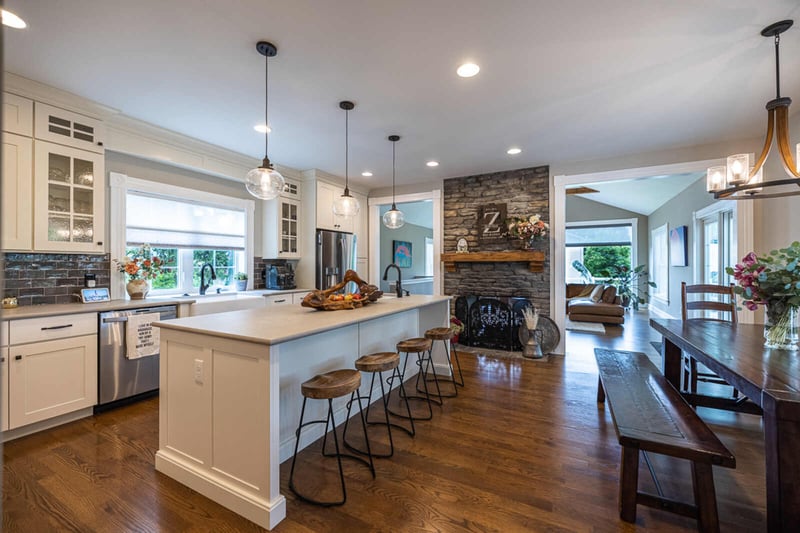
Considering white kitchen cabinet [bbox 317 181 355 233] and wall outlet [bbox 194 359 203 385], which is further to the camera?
white kitchen cabinet [bbox 317 181 355 233]

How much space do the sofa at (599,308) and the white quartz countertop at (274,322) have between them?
583 centimetres

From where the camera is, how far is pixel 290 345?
2.59m

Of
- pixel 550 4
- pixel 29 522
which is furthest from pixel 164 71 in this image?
pixel 29 522

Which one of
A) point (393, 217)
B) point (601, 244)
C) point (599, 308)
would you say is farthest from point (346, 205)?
point (601, 244)

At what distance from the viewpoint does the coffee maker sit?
5.11m

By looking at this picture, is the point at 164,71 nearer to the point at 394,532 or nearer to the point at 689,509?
the point at 394,532

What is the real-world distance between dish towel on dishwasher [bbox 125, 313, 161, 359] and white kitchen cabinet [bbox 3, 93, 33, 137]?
64.4 inches

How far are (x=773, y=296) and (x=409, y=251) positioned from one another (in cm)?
735

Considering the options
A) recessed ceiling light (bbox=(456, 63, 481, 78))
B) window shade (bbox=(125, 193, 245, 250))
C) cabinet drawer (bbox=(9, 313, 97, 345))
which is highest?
recessed ceiling light (bbox=(456, 63, 481, 78))

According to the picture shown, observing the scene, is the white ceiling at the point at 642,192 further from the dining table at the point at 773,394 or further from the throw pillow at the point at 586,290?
the dining table at the point at 773,394

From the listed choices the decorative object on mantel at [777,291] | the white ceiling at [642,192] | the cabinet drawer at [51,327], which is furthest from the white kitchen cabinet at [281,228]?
the decorative object on mantel at [777,291]

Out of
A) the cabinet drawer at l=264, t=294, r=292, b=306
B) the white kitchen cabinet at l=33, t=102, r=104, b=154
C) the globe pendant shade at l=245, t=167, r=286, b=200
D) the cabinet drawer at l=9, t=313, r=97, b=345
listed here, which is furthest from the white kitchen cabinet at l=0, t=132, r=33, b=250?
the cabinet drawer at l=264, t=294, r=292, b=306

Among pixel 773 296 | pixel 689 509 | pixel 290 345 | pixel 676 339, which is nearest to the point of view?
pixel 689 509

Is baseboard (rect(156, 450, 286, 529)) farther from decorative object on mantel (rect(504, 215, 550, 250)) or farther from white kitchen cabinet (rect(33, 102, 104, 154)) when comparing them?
decorative object on mantel (rect(504, 215, 550, 250))
